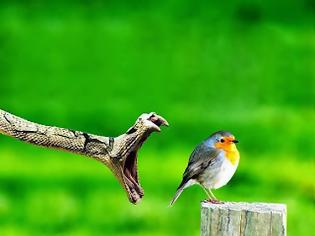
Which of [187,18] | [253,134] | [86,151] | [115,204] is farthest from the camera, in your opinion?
[187,18]

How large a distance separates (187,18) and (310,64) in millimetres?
379

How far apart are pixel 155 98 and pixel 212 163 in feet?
5.00

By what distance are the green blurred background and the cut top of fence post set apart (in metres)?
1.42

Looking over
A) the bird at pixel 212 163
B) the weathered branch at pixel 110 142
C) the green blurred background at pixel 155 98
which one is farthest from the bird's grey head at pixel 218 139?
the green blurred background at pixel 155 98

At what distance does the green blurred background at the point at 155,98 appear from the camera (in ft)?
10.5

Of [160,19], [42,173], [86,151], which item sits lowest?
[86,151]

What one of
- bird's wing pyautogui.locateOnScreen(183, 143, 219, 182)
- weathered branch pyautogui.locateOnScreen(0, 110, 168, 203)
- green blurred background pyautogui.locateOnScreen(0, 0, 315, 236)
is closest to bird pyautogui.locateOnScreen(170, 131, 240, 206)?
bird's wing pyautogui.locateOnScreen(183, 143, 219, 182)

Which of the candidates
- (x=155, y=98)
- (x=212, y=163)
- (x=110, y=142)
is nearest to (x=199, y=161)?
(x=212, y=163)

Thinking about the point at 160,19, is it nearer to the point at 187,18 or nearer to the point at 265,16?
the point at 187,18

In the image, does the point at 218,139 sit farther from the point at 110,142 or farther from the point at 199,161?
the point at 110,142

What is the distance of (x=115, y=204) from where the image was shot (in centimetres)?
318

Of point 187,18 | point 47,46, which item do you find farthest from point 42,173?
point 187,18

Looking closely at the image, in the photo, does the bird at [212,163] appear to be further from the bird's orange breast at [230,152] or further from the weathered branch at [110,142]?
the weathered branch at [110,142]

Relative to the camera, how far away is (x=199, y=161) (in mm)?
1920
